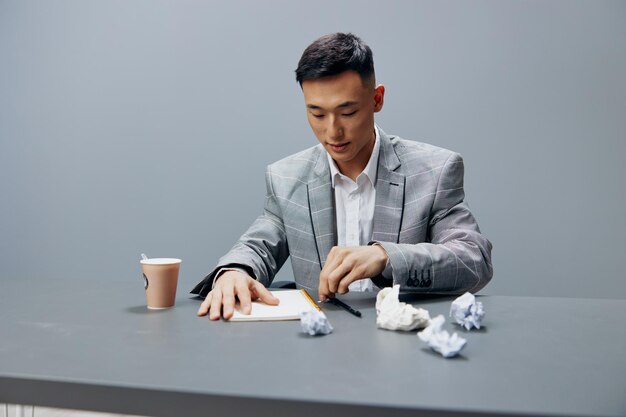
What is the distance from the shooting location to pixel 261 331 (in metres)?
0.89

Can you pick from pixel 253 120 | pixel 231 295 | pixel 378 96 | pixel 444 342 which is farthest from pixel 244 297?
pixel 253 120

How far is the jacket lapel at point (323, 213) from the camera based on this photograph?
1.64 m

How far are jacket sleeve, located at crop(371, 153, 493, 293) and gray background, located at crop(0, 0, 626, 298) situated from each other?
0.92 m

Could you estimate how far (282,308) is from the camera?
1037mm

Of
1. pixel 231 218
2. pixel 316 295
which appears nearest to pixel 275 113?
pixel 231 218

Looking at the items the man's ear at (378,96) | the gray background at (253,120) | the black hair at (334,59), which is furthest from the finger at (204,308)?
the gray background at (253,120)

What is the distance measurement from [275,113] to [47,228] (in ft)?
4.29

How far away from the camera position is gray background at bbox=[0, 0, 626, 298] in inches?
92.7

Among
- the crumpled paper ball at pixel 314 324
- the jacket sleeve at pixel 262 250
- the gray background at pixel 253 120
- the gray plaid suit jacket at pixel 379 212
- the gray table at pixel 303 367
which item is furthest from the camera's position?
the gray background at pixel 253 120

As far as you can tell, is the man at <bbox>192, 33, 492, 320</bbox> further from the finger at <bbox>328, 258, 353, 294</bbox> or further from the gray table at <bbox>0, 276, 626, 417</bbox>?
the gray table at <bbox>0, 276, 626, 417</bbox>

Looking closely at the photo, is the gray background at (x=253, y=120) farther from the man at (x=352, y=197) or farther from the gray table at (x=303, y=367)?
the gray table at (x=303, y=367)

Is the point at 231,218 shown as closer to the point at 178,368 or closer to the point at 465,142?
the point at 465,142

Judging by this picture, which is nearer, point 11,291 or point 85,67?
point 11,291

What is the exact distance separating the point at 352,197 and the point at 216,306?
83 centimetres
